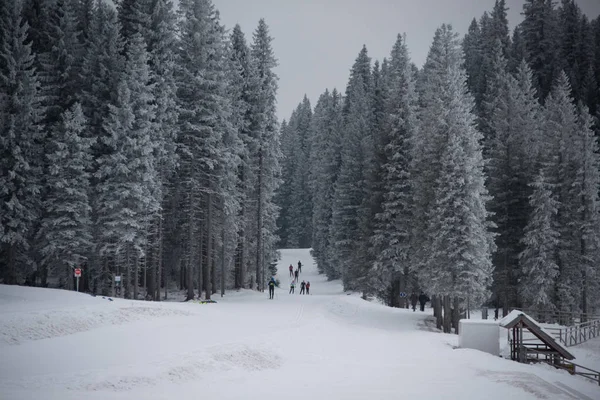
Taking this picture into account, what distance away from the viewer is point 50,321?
17328 mm

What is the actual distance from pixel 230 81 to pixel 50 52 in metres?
12.7

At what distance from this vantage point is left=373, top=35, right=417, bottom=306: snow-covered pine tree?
3528 centimetres

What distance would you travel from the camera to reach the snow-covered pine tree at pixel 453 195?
28312 millimetres

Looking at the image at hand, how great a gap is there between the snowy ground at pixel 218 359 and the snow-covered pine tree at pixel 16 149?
668 centimetres

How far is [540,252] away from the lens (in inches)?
1366

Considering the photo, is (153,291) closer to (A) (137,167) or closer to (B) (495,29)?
(A) (137,167)

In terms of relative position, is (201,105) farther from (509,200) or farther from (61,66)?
(509,200)

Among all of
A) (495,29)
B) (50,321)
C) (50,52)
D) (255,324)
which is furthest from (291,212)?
(50,321)

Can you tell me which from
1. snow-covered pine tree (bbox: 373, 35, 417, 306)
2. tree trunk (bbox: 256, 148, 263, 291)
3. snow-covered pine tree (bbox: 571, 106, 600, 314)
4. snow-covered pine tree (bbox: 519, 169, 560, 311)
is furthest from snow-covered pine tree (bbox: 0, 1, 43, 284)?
snow-covered pine tree (bbox: 571, 106, 600, 314)

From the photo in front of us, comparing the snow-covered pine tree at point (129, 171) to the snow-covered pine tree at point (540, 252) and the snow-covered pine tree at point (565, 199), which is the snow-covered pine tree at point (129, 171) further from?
the snow-covered pine tree at point (565, 199)

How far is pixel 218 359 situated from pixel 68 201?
18122 mm

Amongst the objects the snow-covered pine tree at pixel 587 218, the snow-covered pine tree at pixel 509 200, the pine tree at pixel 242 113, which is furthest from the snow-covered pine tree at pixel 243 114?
the snow-covered pine tree at pixel 587 218

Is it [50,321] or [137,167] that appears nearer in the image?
[50,321]

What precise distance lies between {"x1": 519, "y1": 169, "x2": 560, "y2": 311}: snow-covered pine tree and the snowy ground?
1181cm
